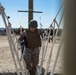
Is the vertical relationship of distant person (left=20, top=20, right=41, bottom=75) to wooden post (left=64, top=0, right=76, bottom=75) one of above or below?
below

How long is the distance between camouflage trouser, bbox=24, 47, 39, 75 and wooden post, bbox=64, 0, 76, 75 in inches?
174

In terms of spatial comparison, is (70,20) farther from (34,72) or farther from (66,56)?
(34,72)

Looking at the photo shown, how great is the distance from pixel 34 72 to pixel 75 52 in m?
4.47

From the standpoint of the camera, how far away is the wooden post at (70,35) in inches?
25.0

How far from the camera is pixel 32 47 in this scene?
5.14 m

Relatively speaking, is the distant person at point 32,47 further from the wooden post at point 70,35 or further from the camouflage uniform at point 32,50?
the wooden post at point 70,35

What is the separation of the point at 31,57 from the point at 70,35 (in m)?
4.55

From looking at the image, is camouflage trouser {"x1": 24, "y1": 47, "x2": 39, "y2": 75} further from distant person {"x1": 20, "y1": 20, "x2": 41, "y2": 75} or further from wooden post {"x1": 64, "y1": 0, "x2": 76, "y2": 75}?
wooden post {"x1": 64, "y1": 0, "x2": 76, "y2": 75}

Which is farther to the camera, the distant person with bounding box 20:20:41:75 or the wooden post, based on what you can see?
the distant person with bounding box 20:20:41:75

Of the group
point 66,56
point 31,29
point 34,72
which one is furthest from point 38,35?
point 66,56

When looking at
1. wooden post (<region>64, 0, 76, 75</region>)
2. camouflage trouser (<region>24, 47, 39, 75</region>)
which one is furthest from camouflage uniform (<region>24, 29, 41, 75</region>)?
wooden post (<region>64, 0, 76, 75</region>)

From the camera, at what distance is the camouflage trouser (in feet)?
16.7

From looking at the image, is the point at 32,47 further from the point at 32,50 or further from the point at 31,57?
the point at 31,57

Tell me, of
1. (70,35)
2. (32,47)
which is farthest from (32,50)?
(70,35)
